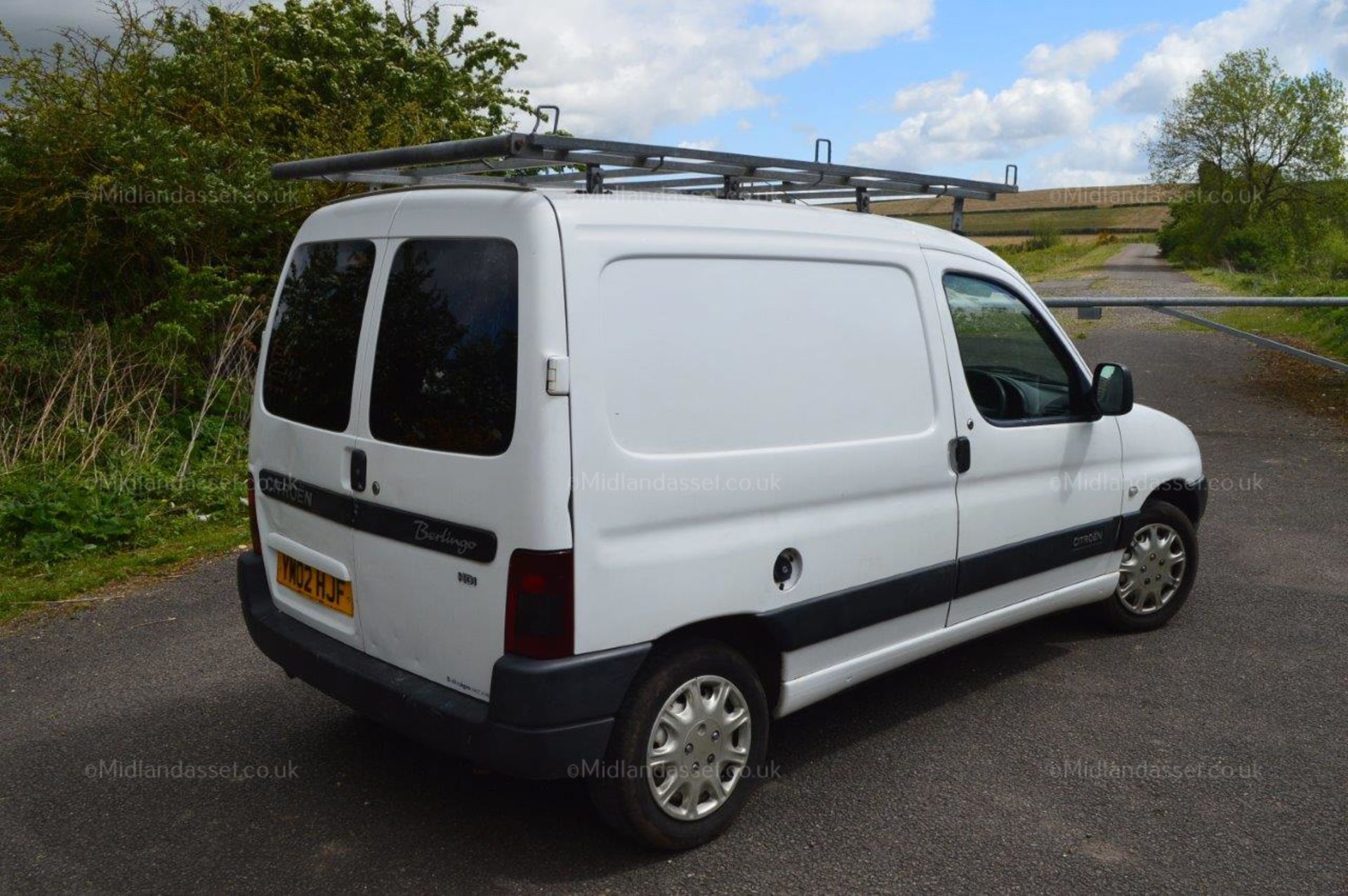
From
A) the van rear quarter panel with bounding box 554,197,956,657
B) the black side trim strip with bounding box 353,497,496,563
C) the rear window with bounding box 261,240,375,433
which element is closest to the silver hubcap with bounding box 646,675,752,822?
the van rear quarter panel with bounding box 554,197,956,657

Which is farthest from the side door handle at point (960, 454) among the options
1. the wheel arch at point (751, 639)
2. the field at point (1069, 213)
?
the field at point (1069, 213)

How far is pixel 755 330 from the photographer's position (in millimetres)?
3477

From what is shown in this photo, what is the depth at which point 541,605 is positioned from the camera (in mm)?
2984

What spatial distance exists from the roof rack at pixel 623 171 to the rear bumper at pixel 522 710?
146 centimetres

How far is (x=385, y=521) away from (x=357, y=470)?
205mm

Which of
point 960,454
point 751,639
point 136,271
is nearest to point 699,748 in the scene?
point 751,639

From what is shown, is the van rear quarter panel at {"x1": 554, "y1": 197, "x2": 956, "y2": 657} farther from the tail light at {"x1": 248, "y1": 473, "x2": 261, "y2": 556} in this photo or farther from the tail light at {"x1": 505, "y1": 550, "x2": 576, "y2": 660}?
the tail light at {"x1": 248, "y1": 473, "x2": 261, "y2": 556}

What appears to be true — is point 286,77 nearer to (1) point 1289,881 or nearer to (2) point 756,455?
(2) point 756,455

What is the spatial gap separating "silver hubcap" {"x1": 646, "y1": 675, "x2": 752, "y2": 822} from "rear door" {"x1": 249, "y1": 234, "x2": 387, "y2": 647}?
3.50 feet

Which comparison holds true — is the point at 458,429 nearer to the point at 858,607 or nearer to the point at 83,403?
the point at 858,607

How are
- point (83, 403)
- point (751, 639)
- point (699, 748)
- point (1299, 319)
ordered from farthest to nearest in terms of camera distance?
point (1299, 319) → point (83, 403) → point (751, 639) → point (699, 748)

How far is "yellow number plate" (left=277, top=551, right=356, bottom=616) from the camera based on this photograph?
3.57 metres

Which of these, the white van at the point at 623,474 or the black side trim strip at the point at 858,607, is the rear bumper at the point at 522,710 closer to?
the white van at the point at 623,474

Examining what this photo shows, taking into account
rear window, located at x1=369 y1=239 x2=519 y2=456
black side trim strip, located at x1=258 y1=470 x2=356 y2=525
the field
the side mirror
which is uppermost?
the field
